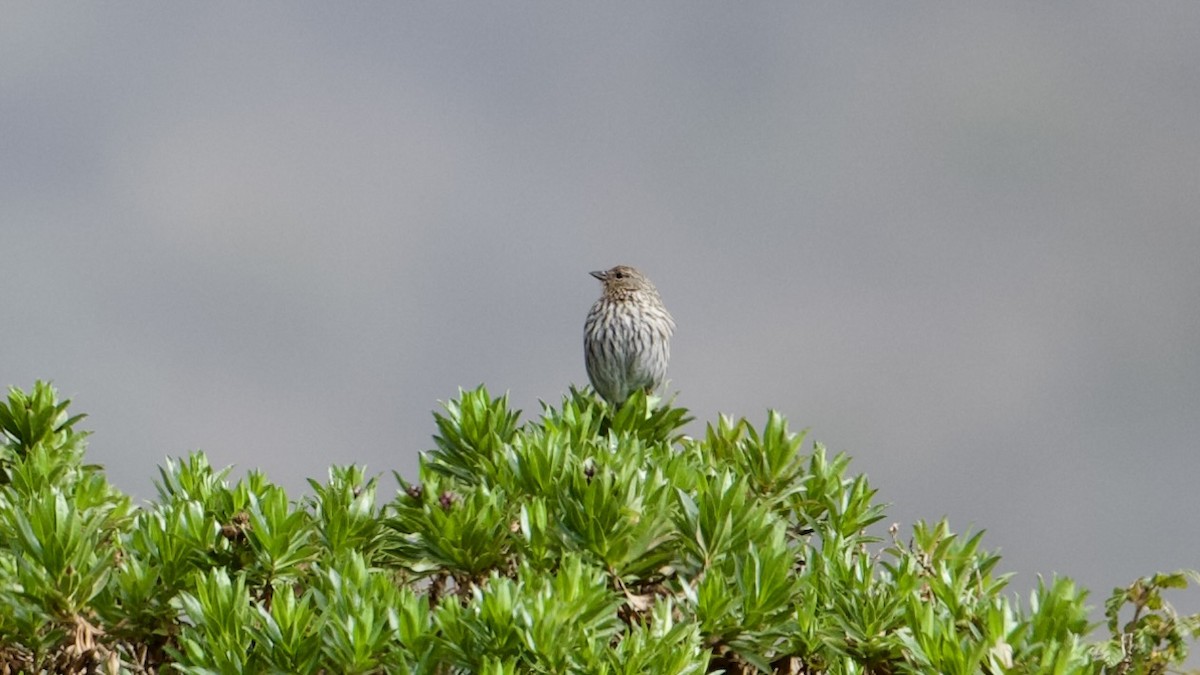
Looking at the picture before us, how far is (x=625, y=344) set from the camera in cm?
1195

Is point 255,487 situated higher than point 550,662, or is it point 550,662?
point 255,487

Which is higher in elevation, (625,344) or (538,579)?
(625,344)

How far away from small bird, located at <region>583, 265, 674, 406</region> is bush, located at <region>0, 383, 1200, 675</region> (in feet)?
18.0

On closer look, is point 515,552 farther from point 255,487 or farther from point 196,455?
point 196,455

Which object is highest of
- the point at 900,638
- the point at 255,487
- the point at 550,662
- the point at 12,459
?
the point at 12,459

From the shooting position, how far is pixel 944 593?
539cm

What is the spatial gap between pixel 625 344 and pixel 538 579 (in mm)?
7210

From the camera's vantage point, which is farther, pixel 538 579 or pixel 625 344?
pixel 625 344

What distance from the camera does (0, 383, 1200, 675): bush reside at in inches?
184

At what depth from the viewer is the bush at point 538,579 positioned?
4668 mm

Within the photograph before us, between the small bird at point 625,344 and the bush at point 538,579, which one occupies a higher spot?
the small bird at point 625,344

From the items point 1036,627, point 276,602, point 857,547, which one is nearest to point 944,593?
point 1036,627

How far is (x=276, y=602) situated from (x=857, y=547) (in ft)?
8.49

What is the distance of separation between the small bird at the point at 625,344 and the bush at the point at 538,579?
5.47 meters
